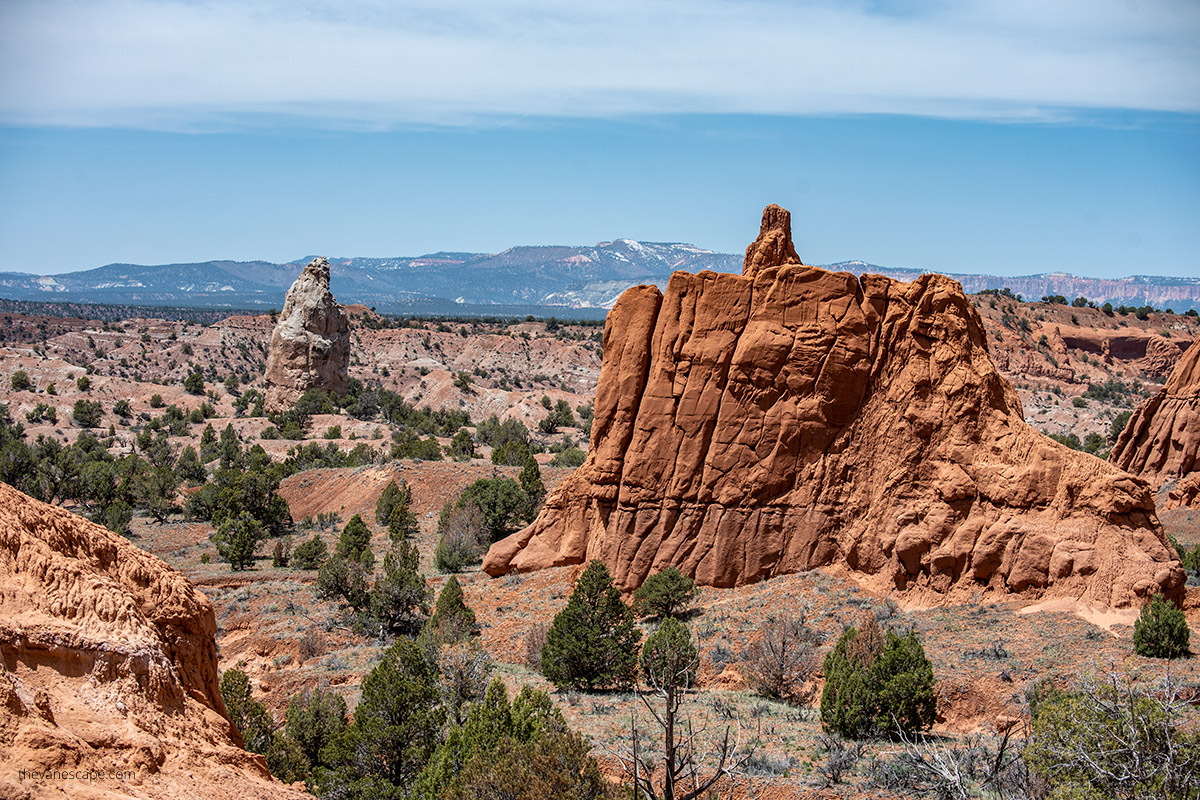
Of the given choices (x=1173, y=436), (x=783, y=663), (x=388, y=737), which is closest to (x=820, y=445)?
(x=783, y=663)

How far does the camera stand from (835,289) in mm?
30312

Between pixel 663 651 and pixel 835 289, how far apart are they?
505 inches

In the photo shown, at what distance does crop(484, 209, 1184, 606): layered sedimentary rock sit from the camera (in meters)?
27.6

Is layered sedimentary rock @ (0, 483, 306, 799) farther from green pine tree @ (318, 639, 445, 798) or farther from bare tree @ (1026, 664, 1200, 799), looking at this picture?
bare tree @ (1026, 664, 1200, 799)

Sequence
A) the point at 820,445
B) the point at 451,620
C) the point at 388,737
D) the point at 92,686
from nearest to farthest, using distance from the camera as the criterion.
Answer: the point at 92,686, the point at 388,737, the point at 451,620, the point at 820,445

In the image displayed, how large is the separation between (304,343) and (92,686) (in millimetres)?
79217

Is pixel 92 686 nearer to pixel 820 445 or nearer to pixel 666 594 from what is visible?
pixel 666 594

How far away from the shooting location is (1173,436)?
44219mm

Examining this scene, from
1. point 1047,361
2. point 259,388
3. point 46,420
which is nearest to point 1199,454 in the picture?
point 1047,361

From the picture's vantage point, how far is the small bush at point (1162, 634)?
2223 cm

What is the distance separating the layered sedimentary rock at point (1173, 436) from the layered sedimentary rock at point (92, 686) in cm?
4384

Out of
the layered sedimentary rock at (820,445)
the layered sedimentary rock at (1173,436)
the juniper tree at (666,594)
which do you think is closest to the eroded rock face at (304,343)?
the layered sedimentary rock at (820,445)

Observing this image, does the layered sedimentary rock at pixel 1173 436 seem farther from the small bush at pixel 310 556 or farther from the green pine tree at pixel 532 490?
the small bush at pixel 310 556

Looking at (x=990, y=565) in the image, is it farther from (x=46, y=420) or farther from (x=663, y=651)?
(x=46, y=420)
